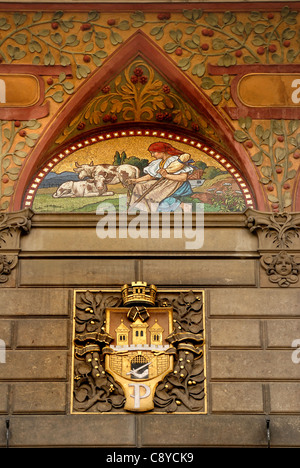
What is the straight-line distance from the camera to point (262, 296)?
1512cm

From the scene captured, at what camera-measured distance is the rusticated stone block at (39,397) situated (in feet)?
47.2

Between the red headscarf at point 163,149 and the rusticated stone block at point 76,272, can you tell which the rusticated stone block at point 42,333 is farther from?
the red headscarf at point 163,149

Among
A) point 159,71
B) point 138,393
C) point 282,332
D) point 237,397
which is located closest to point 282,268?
point 282,332

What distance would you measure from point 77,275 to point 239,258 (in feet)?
7.67

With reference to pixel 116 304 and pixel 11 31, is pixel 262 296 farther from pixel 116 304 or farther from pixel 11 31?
pixel 11 31

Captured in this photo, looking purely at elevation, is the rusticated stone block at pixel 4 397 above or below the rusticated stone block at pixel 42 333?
below

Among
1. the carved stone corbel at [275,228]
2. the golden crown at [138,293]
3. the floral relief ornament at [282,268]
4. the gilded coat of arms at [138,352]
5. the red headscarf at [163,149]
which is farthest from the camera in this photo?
the red headscarf at [163,149]

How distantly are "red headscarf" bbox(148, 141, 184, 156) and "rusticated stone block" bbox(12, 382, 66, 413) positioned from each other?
4333mm

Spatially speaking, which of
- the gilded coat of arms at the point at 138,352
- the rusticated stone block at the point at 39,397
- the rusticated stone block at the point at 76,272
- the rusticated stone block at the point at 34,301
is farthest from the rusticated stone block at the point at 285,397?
the rusticated stone block at the point at 34,301

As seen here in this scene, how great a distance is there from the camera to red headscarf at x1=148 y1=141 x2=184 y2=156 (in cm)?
1698

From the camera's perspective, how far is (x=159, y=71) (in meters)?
16.6

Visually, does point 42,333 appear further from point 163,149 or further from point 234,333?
point 163,149

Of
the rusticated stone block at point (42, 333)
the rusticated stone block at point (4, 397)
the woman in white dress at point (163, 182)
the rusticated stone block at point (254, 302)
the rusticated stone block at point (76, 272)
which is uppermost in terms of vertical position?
the woman in white dress at point (163, 182)
